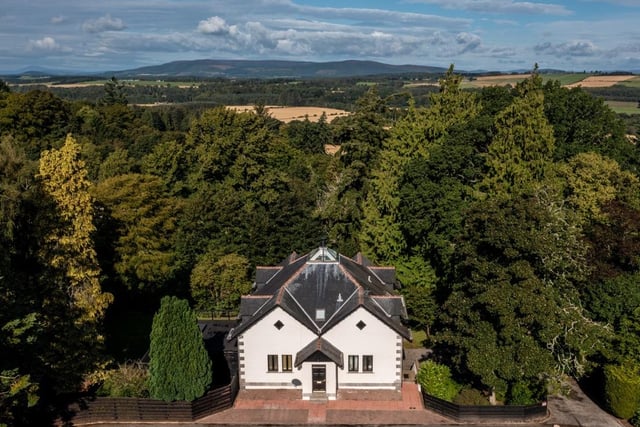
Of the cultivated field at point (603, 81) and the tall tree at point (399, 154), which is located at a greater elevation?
the cultivated field at point (603, 81)

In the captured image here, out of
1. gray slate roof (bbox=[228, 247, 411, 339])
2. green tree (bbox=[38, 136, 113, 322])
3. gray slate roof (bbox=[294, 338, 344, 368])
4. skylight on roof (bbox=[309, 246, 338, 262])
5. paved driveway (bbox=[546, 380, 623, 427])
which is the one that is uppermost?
green tree (bbox=[38, 136, 113, 322])

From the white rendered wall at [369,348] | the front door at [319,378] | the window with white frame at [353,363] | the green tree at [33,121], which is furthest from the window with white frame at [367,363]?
the green tree at [33,121]

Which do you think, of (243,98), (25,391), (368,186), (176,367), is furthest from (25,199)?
(243,98)

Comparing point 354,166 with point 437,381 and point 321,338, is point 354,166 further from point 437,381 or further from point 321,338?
point 437,381

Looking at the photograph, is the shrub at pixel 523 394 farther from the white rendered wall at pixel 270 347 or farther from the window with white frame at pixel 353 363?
the white rendered wall at pixel 270 347

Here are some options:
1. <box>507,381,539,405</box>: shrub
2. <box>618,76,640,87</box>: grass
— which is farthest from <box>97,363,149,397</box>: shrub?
<box>618,76,640,87</box>: grass

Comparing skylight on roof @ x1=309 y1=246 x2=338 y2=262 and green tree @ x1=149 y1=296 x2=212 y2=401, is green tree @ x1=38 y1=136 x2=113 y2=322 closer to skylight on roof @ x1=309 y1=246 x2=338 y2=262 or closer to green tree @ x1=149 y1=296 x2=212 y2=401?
green tree @ x1=149 y1=296 x2=212 y2=401
